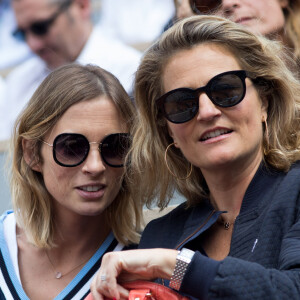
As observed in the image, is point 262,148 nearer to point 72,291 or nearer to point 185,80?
point 185,80

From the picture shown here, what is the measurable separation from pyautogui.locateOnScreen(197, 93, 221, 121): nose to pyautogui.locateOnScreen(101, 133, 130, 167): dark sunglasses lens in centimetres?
70

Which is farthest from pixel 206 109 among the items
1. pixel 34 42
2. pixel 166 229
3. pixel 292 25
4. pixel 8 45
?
pixel 8 45

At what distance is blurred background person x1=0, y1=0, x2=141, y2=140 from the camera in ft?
14.6

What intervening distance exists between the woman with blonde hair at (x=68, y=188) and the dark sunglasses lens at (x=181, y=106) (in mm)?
541

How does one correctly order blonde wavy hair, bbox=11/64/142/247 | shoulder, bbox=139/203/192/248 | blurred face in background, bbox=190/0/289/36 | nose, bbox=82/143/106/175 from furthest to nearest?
blurred face in background, bbox=190/0/289/36
blonde wavy hair, bbox=11/64/142/247
nose, bbox=82/143/106/175
shoulder, bbox=139/203/192/248

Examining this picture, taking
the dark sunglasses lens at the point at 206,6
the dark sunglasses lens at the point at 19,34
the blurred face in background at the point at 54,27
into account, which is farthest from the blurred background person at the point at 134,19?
the dark sunglasses lens at the point at 206,6

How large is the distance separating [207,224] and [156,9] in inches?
91.5

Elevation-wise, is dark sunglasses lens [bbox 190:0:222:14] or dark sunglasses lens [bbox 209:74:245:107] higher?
dark sunglasses lens [bbox 190:0:222:14]

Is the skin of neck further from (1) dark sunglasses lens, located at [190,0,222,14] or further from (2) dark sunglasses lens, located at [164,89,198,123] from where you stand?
(1) dark sunglasses lens, located at [190,0,222,14]

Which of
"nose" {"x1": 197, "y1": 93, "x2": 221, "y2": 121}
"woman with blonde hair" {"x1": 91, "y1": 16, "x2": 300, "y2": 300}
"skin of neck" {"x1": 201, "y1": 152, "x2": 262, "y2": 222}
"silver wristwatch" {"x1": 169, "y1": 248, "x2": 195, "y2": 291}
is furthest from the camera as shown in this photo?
"skin of neck" {"x1": 201, "y1": 152, "x2": 262, "y2": 222}

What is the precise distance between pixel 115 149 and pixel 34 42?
6.44ft

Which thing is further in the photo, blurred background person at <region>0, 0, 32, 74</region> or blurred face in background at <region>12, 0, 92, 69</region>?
blurred background person at <region>0, 0, 32, 74</region>

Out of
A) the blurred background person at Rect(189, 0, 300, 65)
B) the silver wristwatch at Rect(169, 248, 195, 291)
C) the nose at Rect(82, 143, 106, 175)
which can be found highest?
the blurred background person at Rect(189, 0, 300, 65)

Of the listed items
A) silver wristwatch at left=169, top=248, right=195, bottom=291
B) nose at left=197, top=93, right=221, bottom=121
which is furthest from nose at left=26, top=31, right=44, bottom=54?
silver wristwatch at left=169, top=248, right=195, bottom=291
